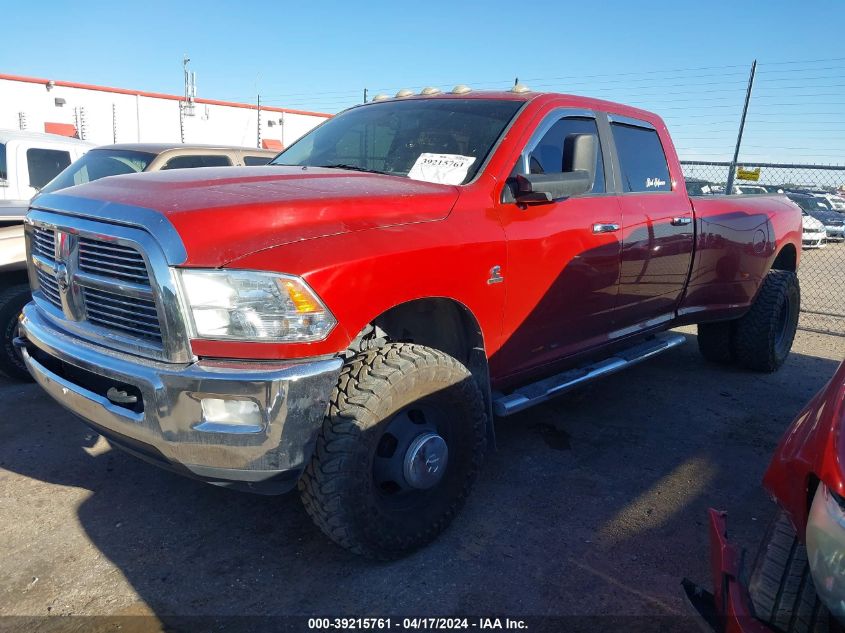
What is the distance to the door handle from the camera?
11.4 ft

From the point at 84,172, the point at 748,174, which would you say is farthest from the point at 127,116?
the point at 748,174

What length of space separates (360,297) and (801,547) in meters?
1.50

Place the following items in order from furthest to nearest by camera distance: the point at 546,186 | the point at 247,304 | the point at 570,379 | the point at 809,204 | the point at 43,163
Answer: the point at 809,204 < the point at 43,163 < the point at 570,379 < the point at 546,186 < the point at 247,304

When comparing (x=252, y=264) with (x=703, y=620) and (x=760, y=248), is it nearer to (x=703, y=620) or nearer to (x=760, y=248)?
(x=703, y=620)

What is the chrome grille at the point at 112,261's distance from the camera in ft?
7.21

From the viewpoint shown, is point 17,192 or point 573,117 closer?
point 573,117

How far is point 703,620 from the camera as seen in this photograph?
1701 mm

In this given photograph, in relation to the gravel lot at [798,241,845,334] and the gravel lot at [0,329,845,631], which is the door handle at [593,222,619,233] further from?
the gravel lot at [798,241,845,334]

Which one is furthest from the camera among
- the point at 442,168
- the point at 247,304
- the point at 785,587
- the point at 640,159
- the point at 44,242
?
the point at 640,159

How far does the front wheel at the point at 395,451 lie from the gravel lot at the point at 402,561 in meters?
0.19

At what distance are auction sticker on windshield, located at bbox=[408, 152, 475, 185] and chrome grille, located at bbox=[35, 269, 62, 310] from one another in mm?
1628

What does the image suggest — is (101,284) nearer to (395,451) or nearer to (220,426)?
(220,426)

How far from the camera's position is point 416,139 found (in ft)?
11.1

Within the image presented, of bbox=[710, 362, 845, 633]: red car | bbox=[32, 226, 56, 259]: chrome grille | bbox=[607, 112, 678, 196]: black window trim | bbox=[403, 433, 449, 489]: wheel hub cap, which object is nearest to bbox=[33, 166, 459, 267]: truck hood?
bbox=[32, 226, 56, 259]: chrome grille
